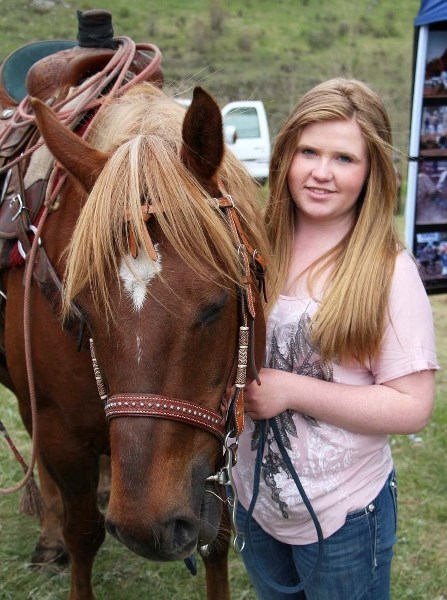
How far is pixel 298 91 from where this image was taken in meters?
26.1

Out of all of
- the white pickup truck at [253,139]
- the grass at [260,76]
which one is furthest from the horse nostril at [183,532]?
the white pickup truck at [253,139]

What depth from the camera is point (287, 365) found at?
1719mm

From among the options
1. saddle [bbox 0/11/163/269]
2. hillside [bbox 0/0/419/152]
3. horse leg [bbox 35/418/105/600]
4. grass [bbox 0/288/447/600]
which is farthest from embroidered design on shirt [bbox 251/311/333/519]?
hillside [bbox 0/0/419/152]

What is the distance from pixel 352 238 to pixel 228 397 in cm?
53

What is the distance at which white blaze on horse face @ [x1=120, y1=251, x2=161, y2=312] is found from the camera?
1372 mm

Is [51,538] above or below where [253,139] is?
above

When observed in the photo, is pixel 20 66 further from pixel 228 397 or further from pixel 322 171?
pixel 228 397

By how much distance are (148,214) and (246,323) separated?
1.05 ft

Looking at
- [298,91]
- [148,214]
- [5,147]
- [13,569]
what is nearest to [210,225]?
[148,214]

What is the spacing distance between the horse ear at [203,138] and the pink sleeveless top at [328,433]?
1.33 ft

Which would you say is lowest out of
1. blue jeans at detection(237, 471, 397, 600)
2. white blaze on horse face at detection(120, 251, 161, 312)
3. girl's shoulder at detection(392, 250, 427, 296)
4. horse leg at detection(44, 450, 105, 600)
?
horse leg at detection(44, 450, 105, 600)

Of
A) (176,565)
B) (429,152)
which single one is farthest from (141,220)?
(429,152)

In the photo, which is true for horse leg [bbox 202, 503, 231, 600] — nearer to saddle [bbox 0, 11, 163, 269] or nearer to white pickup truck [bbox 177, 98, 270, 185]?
saddle [bbox 0, 11, 163, 269]

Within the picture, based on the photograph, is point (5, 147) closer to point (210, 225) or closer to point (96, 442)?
point (96, 442)
